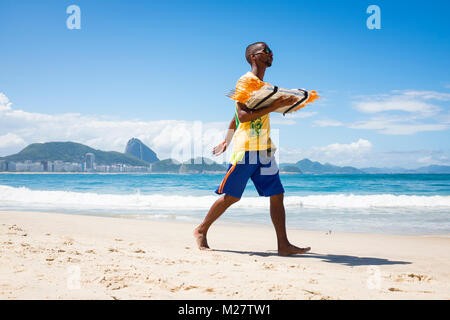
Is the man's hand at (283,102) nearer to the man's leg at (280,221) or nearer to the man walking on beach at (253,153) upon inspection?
the man walking on beach at (253,153)

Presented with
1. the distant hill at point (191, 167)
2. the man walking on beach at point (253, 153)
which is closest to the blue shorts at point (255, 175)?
the man walking on beach at point (253, 153)

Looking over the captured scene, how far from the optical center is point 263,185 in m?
3.66

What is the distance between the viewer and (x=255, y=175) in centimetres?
370

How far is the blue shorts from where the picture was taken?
3588 mm

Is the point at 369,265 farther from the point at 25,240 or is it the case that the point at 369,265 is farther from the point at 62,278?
the point at 25,240

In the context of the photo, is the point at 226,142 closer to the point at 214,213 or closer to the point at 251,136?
the point at 251,136

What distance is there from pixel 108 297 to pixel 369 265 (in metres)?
2.40

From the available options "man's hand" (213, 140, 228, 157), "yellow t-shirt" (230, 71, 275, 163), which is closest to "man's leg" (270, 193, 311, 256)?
"yellow t-shirt" (230, 71, 275, 163)

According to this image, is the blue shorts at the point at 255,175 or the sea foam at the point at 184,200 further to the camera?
the sea foam at the point at 184,200

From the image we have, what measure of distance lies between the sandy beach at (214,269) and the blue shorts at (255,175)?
643 mm

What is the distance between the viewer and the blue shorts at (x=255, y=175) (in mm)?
3588

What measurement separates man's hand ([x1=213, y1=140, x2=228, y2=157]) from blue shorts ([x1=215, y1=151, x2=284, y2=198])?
30 centimetres

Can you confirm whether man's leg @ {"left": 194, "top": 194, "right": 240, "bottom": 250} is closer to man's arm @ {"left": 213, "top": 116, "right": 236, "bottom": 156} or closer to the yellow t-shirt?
the yellow t-shirt
